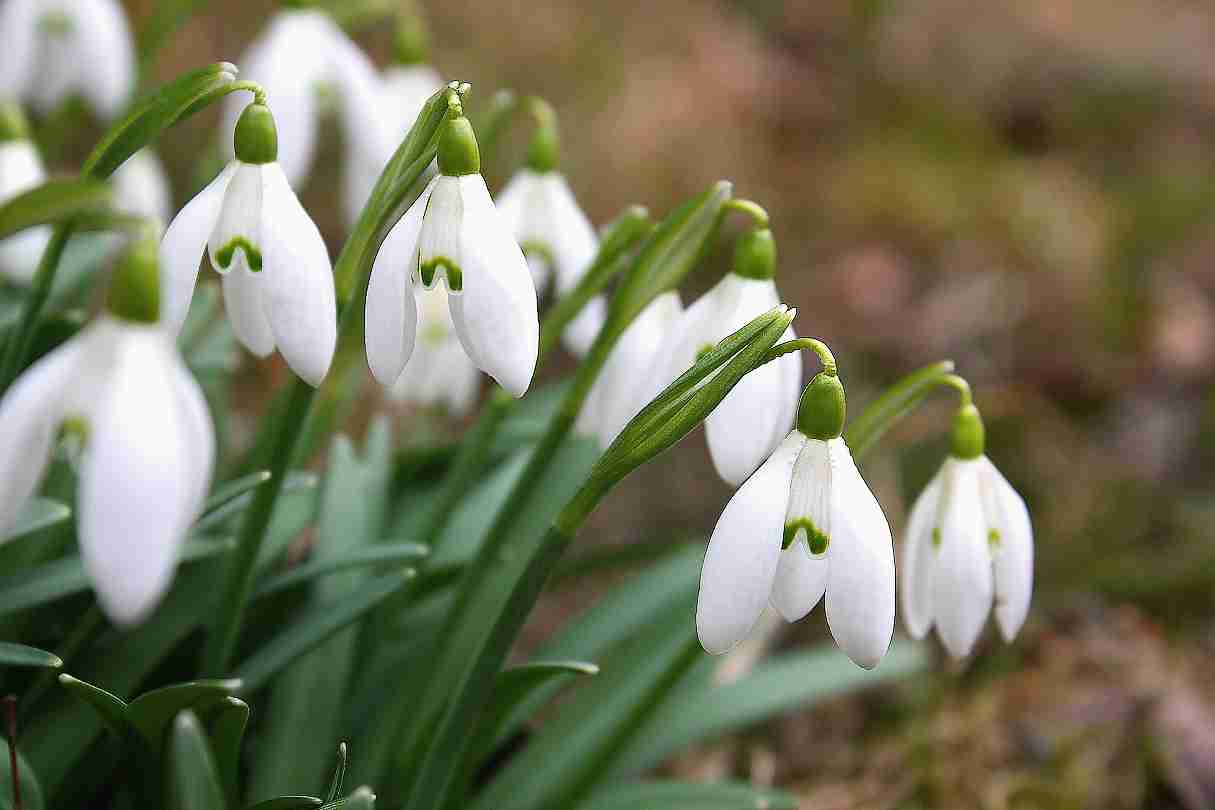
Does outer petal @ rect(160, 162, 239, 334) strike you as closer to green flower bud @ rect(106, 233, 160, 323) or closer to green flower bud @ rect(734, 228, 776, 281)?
green flower bud @ rect(106, 233, 160, 323)

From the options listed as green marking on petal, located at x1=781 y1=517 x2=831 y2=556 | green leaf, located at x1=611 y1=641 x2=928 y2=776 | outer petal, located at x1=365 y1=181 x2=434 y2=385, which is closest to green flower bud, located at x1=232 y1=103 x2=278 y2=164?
outer petal, located at x1=365 y1=181 x2=434 y2=385

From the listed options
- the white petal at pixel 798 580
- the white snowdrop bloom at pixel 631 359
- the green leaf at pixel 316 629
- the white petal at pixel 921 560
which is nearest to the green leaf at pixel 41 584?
the green leaf at pixel 316 629

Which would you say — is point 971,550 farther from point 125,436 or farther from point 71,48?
point 71,48

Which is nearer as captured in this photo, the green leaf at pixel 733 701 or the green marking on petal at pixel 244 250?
the green marking on petal at pixel 244 250

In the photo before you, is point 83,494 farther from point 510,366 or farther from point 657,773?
point 657,773

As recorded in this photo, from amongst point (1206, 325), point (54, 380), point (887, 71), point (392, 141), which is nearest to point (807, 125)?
point (887, 71)

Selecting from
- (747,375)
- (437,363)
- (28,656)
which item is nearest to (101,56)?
(437,363)

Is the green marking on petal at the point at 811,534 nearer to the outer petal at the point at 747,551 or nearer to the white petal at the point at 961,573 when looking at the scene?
the outer petal at the point at 747,551

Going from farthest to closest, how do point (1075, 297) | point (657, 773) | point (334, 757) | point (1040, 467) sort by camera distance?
point (1075, 297)
point (1040, 467)
point (657, 773)
point (334, 757)
